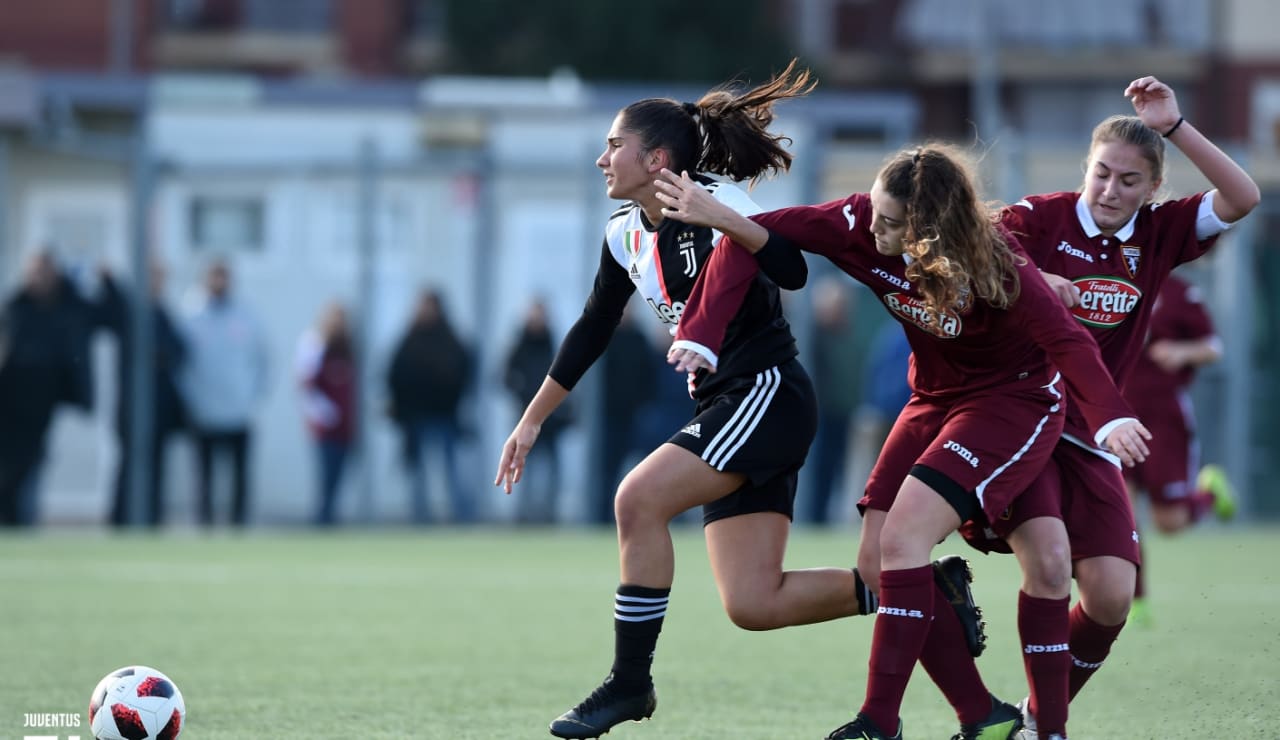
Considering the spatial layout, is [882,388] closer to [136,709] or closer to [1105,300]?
[1105,300]

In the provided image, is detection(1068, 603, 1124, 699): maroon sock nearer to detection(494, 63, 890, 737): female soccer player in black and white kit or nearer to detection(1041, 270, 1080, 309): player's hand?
detection(494, 63, 890, 737): female soccer player in black and white kit

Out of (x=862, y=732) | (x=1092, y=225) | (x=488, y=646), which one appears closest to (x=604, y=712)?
(x=862, y=732)

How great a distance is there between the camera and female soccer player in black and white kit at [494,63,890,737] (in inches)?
193

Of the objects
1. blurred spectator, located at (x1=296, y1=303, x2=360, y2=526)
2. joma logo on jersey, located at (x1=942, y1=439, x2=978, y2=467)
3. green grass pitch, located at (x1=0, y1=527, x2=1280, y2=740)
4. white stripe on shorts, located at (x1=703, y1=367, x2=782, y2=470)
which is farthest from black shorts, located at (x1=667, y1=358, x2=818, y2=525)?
blurred spectator, located at (x1=296, y1=303, x2=360, y2=526)

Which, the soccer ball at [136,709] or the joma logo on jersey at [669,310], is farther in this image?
the joma logo on jersey at [669,310]

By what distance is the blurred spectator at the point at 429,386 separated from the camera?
47.5 feet

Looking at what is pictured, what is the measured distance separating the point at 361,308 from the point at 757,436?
10.4 m

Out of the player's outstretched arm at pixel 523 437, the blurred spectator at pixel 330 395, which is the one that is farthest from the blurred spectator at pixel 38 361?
the player's outstretched arm at pixel 523 437

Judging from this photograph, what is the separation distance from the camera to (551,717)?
18.4 feet

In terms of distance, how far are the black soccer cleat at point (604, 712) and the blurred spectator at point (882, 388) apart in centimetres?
853

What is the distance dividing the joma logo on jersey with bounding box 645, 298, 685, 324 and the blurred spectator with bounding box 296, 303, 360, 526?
9.59m

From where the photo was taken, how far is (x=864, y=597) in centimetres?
514

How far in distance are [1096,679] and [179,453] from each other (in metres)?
10.1

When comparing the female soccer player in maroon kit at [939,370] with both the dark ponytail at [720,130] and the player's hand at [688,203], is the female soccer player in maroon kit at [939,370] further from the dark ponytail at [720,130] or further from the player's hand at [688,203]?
the dark ponytail at [720,130]
